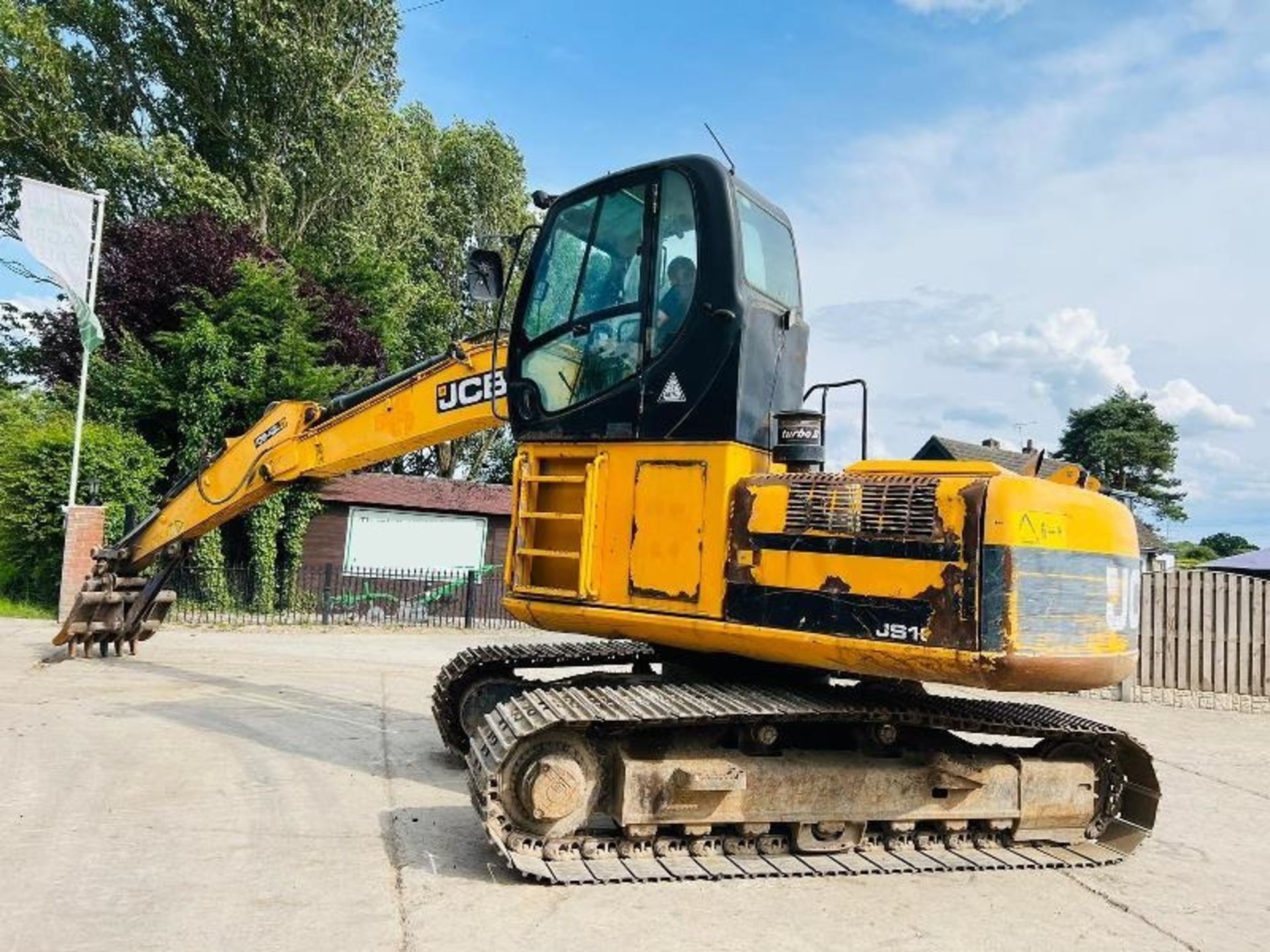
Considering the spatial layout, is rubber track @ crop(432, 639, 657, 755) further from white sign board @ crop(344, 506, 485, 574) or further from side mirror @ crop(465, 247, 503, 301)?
white sign board @ crop(344, 506, 485, 574)

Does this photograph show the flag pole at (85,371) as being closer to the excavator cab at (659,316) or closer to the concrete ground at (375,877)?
the concrete ground at (375,877)

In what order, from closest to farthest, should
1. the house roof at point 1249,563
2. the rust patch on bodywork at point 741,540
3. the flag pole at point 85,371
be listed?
the rust patch on bodywork at point 741,540
the flag pole at point 85,371
the house roof at point 1249,563

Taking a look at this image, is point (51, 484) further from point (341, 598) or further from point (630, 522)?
point (630, 522)

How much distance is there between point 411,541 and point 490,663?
14.7 m

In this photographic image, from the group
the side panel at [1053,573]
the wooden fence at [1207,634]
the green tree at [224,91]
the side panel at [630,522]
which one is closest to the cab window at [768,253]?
the side panel at [630,522]

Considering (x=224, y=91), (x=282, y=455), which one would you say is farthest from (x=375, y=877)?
(x=224, y=91)

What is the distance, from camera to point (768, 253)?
5.13 meters

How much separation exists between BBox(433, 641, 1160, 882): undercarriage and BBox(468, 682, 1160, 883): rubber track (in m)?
0.01

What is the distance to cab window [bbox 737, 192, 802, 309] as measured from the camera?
4859 millimetres

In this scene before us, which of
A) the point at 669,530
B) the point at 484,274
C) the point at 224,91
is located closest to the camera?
the point at 669,530

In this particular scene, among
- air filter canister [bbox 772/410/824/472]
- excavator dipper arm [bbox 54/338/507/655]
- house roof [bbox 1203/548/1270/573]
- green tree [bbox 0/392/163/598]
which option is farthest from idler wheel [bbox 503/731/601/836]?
house roof [bbox 1203/548/1270/573]

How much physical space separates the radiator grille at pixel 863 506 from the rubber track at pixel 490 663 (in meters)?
1.90

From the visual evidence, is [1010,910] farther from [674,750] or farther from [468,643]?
[468,643]

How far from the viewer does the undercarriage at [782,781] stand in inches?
161
